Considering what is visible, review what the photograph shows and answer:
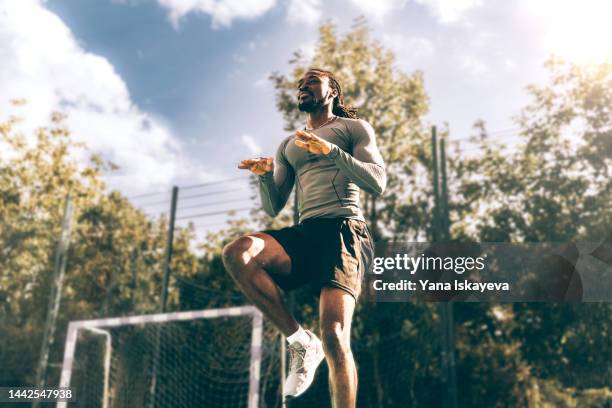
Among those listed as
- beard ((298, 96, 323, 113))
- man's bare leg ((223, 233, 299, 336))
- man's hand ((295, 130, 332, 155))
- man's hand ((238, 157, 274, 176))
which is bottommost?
man's bare leg ((223, 233, 299, 336))

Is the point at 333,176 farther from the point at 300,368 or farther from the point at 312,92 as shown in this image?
the point at 300,368

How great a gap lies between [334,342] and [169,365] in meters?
11.6

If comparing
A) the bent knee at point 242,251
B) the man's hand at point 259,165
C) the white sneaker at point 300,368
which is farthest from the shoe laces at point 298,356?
the man's hand at point 259,165

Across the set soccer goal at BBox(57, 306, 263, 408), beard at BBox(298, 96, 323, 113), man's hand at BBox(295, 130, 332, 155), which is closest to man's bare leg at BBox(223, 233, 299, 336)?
man's hand at BBox(295, 130, 332, 155)

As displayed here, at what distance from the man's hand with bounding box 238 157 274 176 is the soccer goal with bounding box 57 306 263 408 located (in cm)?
946

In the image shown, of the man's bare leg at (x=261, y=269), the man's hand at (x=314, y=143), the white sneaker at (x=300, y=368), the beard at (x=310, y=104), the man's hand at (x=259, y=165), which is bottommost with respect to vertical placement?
the white sneaker at (x=300, y=368)

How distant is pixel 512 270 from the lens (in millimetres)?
14148

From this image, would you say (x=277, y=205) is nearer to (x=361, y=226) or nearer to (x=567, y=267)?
(x=361, y=226)

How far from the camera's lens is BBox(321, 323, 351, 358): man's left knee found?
2436 millimetres

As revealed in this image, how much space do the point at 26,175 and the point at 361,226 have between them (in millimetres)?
18203

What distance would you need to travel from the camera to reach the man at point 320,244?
2463 mm

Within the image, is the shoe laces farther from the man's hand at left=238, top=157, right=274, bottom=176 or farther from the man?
the man's hand at left=238, top=157, right=274, bottom=176

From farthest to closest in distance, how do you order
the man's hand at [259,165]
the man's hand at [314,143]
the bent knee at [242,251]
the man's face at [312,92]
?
the man's face at [312,92], the man's hand at [259,165], the bent knee at [242,251], the man's hand at [314,143]

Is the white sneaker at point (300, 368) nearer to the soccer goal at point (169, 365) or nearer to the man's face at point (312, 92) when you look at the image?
the man's face at point (312, 92)
